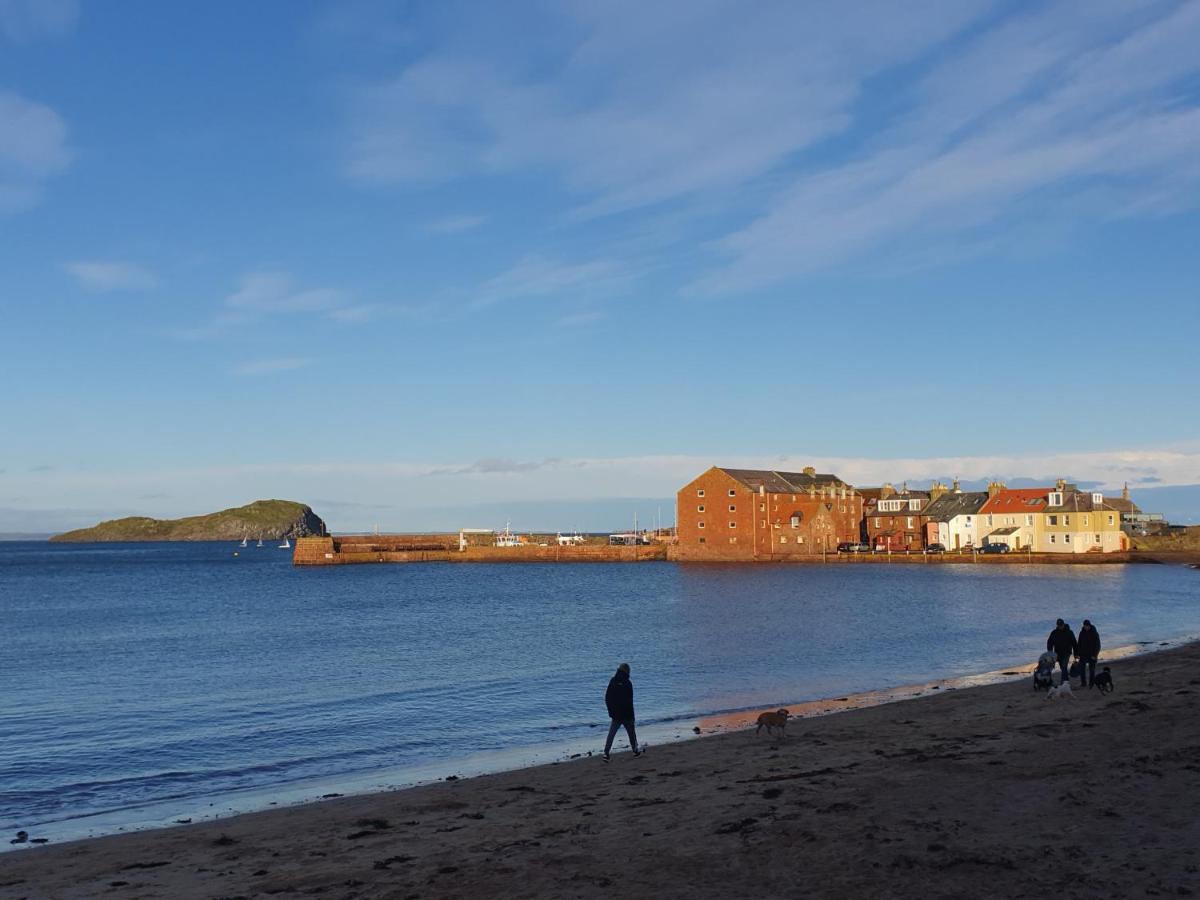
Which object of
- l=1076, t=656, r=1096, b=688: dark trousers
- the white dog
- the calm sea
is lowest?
the calm sea

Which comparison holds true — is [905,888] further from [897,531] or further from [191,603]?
[897,531]

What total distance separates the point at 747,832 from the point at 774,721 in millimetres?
9963

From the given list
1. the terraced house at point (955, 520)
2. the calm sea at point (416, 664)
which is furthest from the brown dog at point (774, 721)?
the terraced house at point (955, 520)

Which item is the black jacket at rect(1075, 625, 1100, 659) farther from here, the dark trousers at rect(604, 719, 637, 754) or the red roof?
the red roof

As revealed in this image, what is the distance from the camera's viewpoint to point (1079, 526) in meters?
120

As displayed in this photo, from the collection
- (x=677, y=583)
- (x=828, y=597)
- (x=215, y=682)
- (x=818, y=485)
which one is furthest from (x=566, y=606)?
(x=818, y=485)

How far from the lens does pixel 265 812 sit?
18.5 m

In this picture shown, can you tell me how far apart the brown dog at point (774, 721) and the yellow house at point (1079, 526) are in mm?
110251

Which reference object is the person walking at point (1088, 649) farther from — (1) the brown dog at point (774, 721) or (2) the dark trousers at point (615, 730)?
(2) the dark trousers at point (615, 730)

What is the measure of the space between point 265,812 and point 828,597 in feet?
219

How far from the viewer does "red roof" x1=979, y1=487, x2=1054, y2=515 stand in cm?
12631

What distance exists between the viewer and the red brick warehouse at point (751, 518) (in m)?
131

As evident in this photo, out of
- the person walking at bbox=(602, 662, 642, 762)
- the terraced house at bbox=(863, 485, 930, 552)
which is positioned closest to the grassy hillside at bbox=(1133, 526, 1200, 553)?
the terraced house at bbox=(863, 485, 930, 552)

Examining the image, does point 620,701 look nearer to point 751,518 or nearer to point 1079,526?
point 751,518
